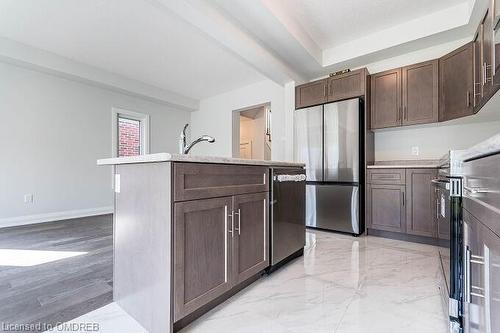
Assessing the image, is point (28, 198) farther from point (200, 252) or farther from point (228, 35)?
point (200, 252)

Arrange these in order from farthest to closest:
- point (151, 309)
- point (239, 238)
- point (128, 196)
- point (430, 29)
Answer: point (430, 29) < point (239, 238) < point (128, 196) < point (151, 309)

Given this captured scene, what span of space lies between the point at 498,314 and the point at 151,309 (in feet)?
4.49

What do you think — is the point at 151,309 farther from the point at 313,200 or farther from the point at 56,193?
the point at 56,193

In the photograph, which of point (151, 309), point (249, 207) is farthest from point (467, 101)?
point (151, 309)

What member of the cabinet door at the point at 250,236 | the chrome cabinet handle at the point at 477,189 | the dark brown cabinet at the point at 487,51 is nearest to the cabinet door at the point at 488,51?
the dark brown cabinet at the point at 487,51

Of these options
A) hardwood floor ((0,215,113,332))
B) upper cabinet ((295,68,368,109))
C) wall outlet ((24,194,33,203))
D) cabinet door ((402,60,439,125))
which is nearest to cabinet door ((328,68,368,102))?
upper cabinet ((295,68,368,109))

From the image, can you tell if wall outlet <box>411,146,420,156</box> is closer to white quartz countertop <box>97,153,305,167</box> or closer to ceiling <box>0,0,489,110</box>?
ceiling <box>0,0,489,110</box>

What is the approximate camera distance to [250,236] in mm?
1722

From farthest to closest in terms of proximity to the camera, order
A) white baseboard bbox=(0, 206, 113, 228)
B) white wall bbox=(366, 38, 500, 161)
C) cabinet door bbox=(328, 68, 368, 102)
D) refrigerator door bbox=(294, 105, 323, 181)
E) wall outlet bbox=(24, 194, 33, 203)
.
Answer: wall outlet bbox=(24, 194, 33, 203), white baseboard bbox=(0, 206, 113, 228), refrigerator door bbox=(294, 105, 323, 181), cabinet door bbox=(328, 68, 368, 102), white wall bbox=(366, 38, 500, 161)

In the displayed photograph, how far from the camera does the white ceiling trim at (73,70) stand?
3.51m

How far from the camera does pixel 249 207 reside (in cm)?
171

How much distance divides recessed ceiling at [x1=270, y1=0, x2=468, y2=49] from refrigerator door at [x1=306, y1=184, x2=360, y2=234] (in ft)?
6.72

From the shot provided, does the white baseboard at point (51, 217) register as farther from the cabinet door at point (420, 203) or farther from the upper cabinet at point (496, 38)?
the upper cabinet at point (496, 38)

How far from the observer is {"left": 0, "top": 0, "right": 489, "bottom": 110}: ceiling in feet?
8.75
